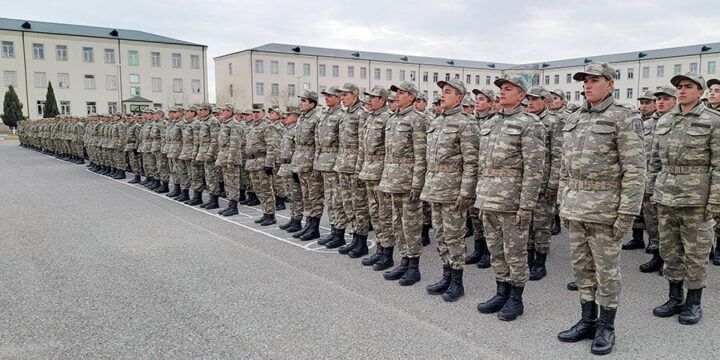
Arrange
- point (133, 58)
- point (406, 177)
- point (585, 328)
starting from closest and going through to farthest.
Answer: point (585, 328)
point (406, 177)
point (133, 58)

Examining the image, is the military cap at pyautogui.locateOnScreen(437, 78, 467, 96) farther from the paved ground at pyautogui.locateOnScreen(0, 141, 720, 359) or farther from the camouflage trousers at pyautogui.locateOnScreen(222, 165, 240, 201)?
the camouflage trousers at pyautogui.locateOnScreen(222, 165, 240, 201)

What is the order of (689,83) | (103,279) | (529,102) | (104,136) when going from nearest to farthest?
(689,83)
(103,279)
(529,102)
(104,136)

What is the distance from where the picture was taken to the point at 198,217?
9391mm

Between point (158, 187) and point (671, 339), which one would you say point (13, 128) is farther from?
point (671, 339)

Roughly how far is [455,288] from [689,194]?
7.24 ft

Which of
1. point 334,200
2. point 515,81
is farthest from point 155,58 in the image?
point 515,81

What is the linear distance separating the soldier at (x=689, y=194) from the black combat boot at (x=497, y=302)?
4.10ft

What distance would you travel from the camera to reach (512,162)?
14.7 ft

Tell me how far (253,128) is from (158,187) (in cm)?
457

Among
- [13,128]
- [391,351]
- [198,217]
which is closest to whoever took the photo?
[391,351]

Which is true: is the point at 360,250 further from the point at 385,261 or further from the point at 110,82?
the point at 110,82

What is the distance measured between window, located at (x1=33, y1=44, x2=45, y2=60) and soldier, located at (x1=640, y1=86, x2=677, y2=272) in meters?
56.3

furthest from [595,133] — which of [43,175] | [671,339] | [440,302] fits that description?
[43,175]

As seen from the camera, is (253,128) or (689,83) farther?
(253,128)
